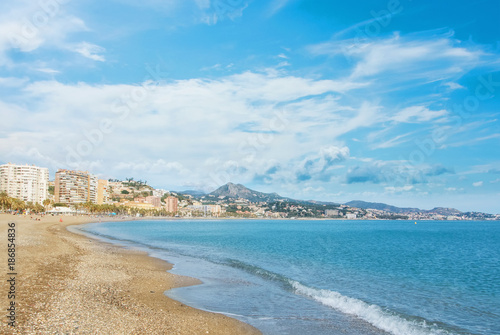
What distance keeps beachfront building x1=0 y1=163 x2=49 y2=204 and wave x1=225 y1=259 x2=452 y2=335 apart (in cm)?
19497

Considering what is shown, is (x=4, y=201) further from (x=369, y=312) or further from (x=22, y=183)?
(x=369, y=312)

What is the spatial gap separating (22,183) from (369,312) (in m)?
210

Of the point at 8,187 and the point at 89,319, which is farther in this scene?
the point at 8,187

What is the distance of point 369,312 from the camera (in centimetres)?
1319

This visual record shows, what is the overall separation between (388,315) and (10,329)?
11823 mm

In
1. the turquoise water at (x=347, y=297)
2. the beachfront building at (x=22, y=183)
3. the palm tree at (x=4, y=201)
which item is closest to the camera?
the turquoise water at (x=347, y=297)

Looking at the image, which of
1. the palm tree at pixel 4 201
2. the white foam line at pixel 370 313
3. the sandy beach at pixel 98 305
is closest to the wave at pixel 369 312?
A: the white foam line at pixel 370 313

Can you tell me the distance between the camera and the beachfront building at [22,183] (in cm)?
17825

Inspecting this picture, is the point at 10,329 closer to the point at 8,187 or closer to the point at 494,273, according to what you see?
the point at 494,273

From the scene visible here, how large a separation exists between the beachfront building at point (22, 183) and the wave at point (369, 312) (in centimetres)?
19497

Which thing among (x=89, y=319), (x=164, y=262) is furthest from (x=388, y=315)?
(x=164, y=262)

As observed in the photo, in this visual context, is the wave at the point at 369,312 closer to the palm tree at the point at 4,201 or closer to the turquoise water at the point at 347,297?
the turquoise water at the point at 347,297

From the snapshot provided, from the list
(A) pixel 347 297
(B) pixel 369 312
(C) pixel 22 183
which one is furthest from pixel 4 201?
(B) pixel 369 312

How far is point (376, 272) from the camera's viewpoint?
953 inches
